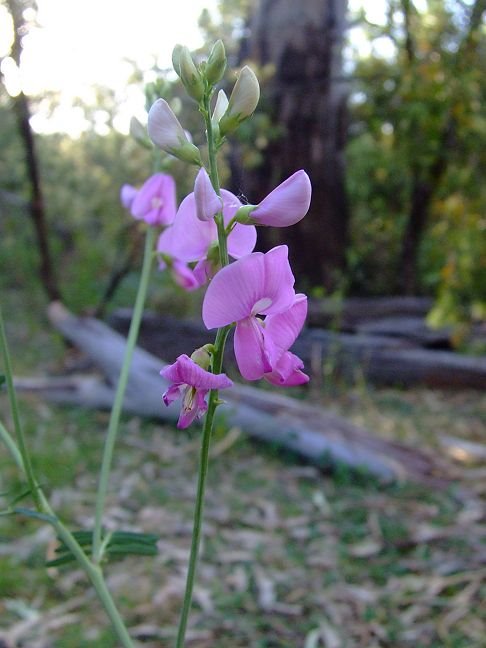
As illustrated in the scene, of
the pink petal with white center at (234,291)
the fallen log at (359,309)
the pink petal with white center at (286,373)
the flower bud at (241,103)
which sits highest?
the flower bud at (241,103)

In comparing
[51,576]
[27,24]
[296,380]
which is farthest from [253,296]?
[27,24]

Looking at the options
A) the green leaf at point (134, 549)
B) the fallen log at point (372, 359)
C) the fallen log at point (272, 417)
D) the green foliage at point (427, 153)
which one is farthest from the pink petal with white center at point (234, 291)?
the green foliage at point (427, 153)

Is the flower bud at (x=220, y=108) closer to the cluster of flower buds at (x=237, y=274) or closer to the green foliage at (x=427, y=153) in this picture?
the cluster of flower buds at (x=237, y=274)

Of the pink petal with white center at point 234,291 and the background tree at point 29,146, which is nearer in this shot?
the pink petal with white center at point 234,291

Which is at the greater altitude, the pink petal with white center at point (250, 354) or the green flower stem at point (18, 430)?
the pink petal with white center at point (250, 354)

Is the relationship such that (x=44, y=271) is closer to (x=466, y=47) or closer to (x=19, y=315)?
(x=19, y=315)

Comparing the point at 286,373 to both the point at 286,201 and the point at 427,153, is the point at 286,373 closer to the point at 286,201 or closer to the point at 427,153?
the point at 286,201

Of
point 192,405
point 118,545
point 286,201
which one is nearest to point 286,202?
point 286,201

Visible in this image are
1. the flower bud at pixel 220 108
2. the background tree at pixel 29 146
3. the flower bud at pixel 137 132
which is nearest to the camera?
the flower bud at pixel 220 108
